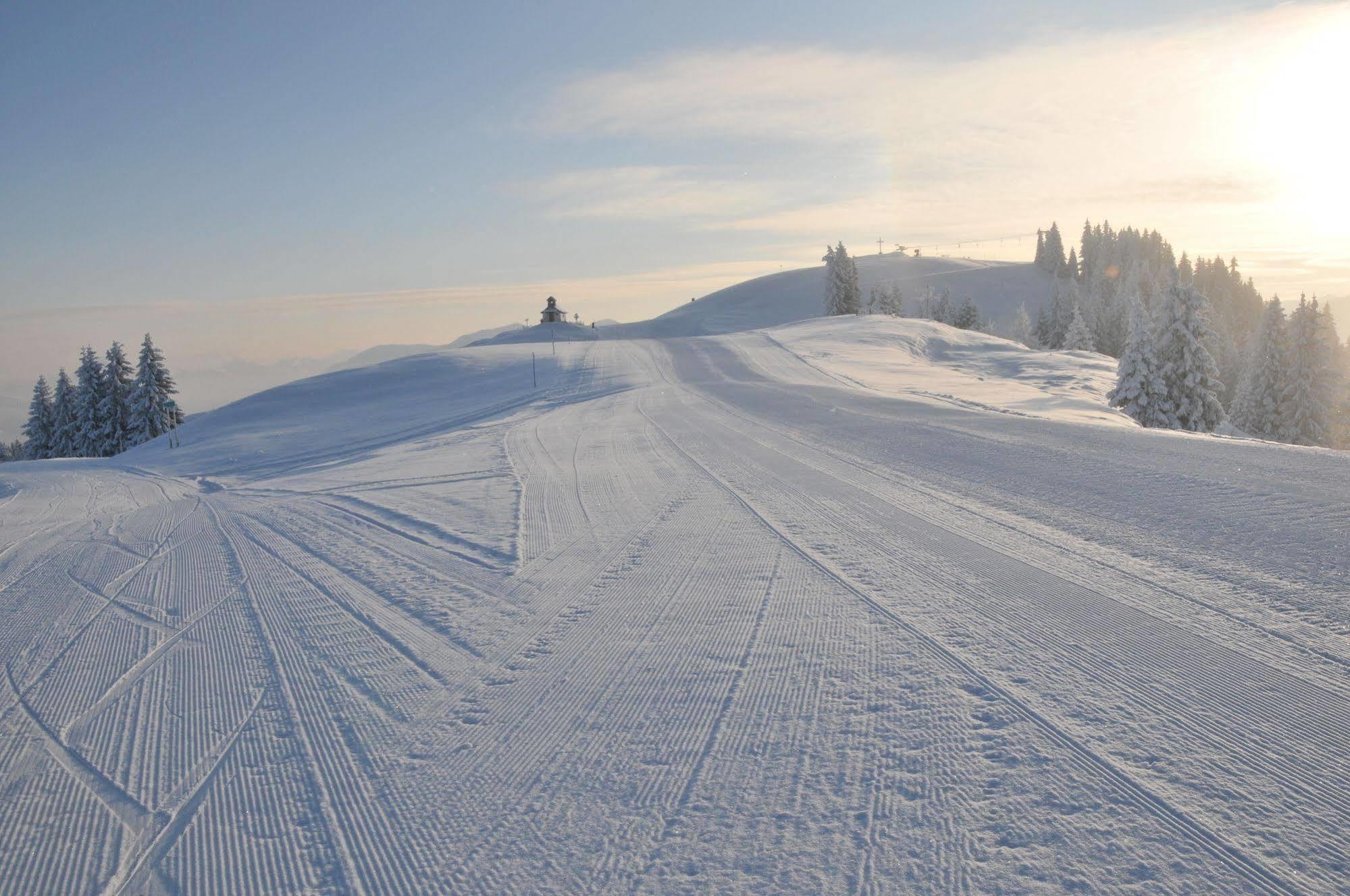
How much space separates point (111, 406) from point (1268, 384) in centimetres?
6927

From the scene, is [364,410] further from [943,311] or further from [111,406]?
[943,311]

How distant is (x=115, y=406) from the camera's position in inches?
2000

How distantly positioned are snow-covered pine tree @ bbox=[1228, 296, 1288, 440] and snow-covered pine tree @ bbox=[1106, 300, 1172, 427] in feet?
33.9

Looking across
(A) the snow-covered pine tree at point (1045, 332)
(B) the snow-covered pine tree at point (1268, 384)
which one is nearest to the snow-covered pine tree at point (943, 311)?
(A) the snow-covered pine tree at point (1045, 332)

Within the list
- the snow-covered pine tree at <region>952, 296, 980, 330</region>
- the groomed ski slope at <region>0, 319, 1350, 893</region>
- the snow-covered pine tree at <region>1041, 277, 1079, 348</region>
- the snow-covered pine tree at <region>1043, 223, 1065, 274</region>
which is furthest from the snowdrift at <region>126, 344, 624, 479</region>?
the snow-covered pine tree at <region>1043, 223, 1065, 274</region>

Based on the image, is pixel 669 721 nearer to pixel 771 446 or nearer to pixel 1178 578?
pixel 1178 578

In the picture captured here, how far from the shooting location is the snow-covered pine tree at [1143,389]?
1312 inches

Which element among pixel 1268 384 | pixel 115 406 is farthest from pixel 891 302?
pixel 115 406

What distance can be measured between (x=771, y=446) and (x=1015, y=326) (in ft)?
282

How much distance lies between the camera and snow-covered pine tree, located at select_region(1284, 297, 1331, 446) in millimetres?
38281

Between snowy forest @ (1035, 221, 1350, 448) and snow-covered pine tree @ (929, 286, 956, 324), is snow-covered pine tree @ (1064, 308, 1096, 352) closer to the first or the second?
snowy forest @ (1035, 221, 1350, 448)

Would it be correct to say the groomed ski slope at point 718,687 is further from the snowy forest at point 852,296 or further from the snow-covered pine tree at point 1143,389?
the snowy forest at point 852,296

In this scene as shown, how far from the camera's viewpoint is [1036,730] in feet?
12.8

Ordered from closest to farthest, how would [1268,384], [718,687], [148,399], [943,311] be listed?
[718,687]
[1268,384]
[148,399]
[943,311]
